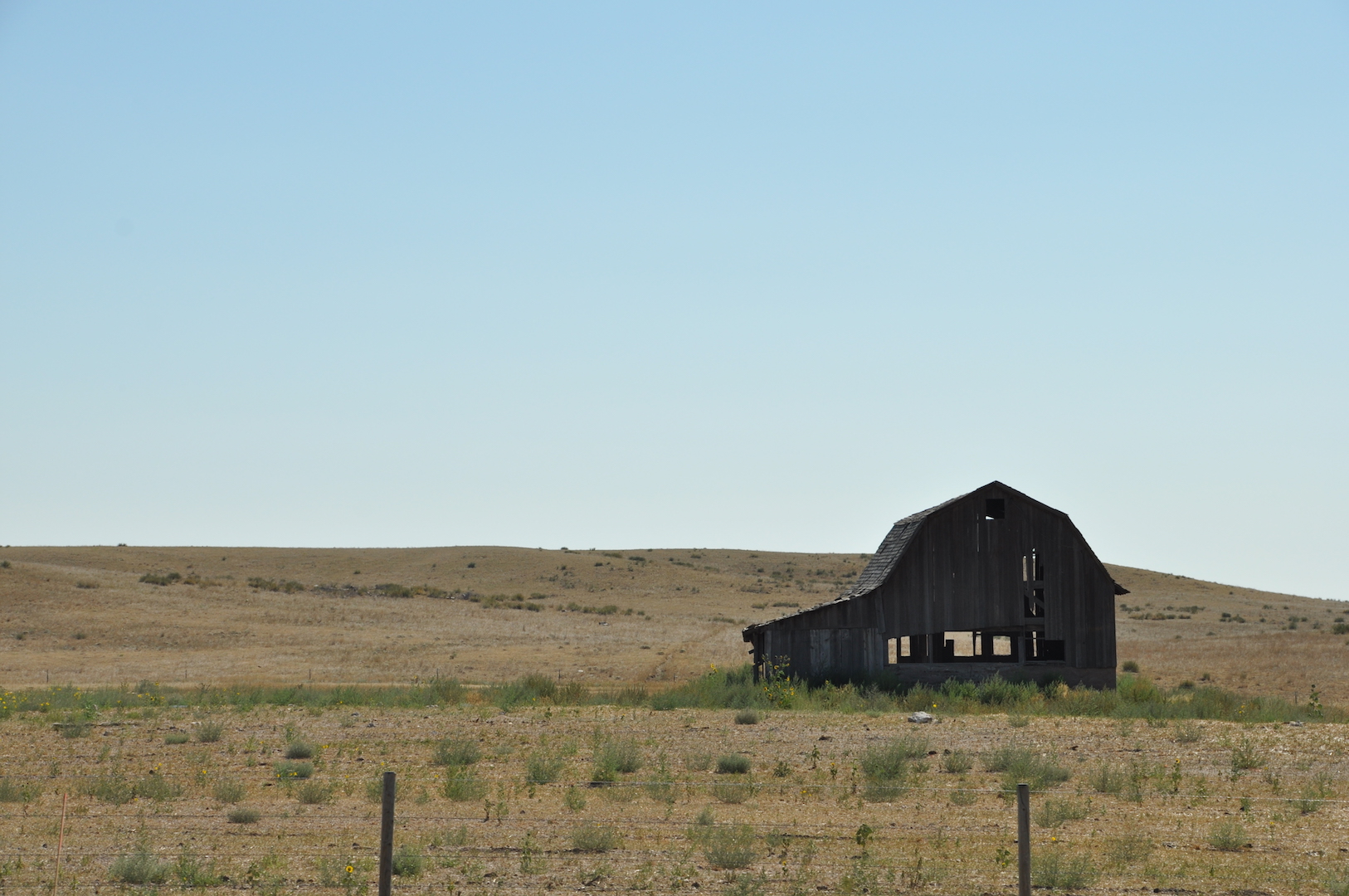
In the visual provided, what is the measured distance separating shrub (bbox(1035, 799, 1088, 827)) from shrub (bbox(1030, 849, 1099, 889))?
2.17m

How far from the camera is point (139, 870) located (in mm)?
11633

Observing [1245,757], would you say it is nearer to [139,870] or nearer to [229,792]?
[229,792]

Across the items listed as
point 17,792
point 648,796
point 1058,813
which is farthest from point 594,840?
point 17,792

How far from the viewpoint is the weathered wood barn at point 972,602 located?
30422 millimetres

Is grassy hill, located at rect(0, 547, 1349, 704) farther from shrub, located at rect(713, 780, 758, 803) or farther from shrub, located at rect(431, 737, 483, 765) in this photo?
shrub, located at rect(713, 780, 758, 803)

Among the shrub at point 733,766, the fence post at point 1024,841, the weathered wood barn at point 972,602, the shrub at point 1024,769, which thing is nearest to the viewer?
the fence post at point 1024,841

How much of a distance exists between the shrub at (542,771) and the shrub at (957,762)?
6.17 m

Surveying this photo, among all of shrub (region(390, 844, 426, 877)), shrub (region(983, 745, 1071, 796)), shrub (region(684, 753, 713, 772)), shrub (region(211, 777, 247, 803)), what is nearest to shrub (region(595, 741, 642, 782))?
shrub (region(684, 753, 713, 772))

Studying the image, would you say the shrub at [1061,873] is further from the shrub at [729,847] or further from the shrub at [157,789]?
the shrub at [157,789]

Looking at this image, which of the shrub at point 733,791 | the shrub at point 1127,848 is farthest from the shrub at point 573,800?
the shrub at point 1127,848

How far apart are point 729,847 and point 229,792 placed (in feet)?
25.3

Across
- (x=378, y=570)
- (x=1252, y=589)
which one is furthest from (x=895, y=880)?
(x=1252, y=589)

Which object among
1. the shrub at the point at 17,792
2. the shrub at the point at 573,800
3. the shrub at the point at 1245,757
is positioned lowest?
the shrub at the point at 17,792

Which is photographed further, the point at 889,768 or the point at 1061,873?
the point at 889,768
